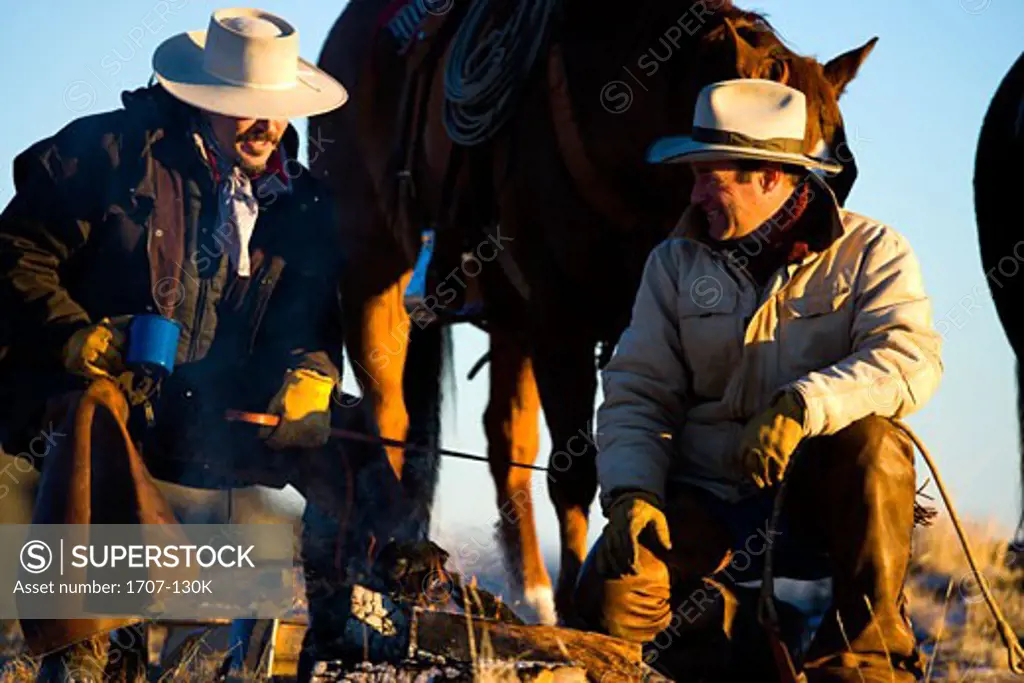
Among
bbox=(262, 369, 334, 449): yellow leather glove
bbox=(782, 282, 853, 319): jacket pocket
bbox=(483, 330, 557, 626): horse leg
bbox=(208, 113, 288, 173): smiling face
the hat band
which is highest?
the hat band

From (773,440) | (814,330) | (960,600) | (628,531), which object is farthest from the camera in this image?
(960,600)

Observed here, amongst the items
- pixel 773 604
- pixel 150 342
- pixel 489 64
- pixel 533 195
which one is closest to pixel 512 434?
pixel 533 195

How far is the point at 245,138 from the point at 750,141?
1.93 metres

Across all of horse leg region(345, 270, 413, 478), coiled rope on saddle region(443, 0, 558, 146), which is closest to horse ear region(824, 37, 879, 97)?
coiled rope on saddle region(443, 0, 558, 146)

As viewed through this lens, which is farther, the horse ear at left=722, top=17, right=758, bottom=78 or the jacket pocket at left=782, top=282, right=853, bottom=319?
the horse ear at left=722, top=17, right=758, bottom=78

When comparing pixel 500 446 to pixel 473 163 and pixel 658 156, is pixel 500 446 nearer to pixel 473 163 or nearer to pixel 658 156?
pixel 473 163

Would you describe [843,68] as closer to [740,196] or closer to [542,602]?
[740,196]

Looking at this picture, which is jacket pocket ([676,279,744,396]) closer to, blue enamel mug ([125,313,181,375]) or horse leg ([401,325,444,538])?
blue enamel mug ([125,313,181,375])

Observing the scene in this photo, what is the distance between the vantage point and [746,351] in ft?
16.1

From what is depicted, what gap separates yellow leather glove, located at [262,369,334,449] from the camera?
6066mm

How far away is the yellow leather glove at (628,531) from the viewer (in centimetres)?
473

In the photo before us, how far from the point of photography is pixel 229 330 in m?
6.36

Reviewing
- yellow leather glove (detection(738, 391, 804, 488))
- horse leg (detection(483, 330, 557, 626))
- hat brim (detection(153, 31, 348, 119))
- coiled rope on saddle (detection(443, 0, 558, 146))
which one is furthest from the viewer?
horse leg (detection(483, 330, 557, 626))

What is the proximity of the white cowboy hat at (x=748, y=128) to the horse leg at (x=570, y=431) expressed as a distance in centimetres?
288
